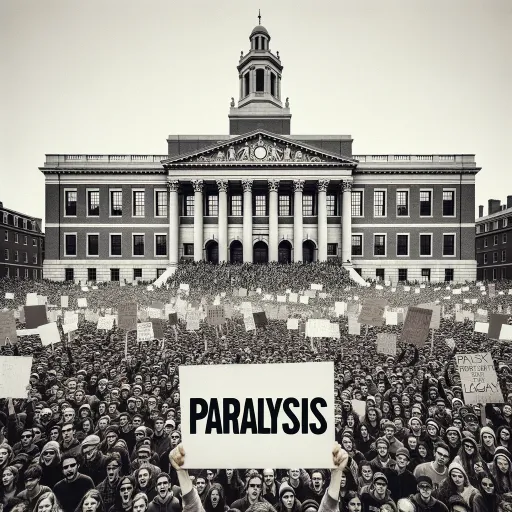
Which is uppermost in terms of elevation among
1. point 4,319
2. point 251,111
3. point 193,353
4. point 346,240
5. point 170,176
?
point 251,111

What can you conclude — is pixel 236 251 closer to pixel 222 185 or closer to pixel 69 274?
pixel 222 185

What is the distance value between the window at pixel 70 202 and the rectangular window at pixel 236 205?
19.4 meters

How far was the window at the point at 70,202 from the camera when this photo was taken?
4916 cm

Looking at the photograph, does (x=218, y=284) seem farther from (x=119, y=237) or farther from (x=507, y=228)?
(x=507, y=228)

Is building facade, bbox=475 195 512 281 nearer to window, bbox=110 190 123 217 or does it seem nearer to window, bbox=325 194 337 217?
window, bbox=325 194 337 217

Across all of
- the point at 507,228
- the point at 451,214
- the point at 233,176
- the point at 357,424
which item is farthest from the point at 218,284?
the point at 507,228

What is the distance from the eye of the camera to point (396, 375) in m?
8.30

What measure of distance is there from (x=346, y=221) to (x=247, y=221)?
37.8ft

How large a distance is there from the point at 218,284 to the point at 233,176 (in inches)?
675

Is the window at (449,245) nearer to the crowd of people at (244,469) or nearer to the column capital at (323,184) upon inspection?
the column capital at (323,184)

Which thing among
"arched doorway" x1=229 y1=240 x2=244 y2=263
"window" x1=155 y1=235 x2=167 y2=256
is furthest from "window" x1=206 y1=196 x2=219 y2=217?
"window" x1=155 y1=235 x2=167 y2=256

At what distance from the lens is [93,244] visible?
49188 mm

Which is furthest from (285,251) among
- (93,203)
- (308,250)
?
(93,203)

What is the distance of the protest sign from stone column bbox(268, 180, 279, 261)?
39485 mm
